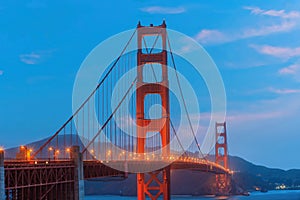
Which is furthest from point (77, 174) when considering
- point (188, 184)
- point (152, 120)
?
point (188, 184)

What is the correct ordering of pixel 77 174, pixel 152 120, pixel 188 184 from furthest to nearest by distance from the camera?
pixel 188 184 < pixel 152 120 < pixel 77 174

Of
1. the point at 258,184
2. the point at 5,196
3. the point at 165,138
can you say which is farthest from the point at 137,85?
the point at 258,184

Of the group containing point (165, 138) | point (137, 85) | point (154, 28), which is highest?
point (154, 28)

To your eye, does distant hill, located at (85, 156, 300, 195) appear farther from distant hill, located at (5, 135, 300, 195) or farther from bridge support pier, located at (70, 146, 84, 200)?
bridge support pier, located at (70, 146, 84, 200)

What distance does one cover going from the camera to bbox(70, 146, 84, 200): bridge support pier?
91.7ft

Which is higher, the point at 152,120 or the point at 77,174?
the point at 152,120

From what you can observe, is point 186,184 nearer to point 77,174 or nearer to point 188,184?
point 188,184

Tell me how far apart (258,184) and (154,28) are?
12176 centimetres

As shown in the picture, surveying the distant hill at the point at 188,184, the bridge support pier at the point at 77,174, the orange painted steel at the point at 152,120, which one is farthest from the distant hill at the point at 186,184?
the bridge support pier at the point at 77,174

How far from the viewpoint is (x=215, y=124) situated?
5098 inches

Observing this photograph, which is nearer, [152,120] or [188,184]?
[152,120]

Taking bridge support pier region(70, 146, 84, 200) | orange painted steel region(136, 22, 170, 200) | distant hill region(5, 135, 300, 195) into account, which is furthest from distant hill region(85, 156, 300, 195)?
bridge support pier region(70, 146, 84, 200)

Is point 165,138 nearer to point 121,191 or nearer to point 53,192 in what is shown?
point 53,192

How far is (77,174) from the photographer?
28.2 m
